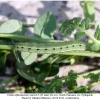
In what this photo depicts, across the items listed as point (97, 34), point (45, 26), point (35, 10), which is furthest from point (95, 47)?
point (35, 10)

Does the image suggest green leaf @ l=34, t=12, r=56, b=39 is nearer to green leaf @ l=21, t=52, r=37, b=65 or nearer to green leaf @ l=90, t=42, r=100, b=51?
green leaf @ l=21, t=52, r=37, b=65

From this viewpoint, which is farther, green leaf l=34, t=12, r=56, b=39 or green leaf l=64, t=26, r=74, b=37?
green leaf l=34, t=12, r=56, b=39

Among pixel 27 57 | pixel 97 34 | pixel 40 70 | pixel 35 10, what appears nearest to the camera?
pixel 97 34

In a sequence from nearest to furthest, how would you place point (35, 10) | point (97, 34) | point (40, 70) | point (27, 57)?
point (97, 34) < point (27, 57) < point (40, 70) < point (35, 10)

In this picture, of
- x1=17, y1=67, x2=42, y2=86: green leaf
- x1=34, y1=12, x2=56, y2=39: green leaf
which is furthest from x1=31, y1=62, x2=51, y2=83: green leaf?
x1=34, y1=12, x2=56, y2=39: green leaf

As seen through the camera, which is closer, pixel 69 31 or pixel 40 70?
pixel 69 31

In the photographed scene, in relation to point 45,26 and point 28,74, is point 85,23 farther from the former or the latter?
point 28,74
